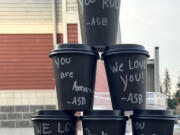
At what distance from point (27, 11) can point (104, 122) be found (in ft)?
13.9

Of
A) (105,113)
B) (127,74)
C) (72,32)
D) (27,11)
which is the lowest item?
(105,113)

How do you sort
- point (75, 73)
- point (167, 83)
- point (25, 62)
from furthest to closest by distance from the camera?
point (167, 83), point (25, 62), point (75, 73)

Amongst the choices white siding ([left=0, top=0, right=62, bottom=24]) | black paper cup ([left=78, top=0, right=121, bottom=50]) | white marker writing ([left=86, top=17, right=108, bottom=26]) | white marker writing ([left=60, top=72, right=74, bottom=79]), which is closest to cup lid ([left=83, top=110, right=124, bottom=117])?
white marker writing ([left=60, top=72, right=74, bottom=79])

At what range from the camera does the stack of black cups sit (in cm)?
205

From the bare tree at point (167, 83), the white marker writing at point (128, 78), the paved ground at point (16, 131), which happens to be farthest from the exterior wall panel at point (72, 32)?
the bare tree at point (167, 83)

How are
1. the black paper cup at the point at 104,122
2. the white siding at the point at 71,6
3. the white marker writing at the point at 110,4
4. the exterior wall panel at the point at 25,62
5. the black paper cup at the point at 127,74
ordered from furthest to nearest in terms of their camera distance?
the exterior wall panel at the point at 25,62
the white siding at the point at 71,6
the white marker writing at the point at 110,4
the black paper cup at the point at 127,74
the black paper cup at the point at 104,122

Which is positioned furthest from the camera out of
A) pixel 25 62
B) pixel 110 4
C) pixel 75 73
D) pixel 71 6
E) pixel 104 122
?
pixel 25 62

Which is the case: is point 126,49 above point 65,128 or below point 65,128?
above

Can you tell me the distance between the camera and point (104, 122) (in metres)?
2.02

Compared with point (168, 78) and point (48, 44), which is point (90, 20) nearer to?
point (48, 44)

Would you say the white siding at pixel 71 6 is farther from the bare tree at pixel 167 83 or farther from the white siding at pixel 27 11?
the bare tree at pixel 167 83

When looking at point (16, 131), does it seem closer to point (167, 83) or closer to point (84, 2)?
point (84, 2)

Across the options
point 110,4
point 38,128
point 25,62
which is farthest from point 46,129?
point 25,62

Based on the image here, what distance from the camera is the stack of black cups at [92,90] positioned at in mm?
2051
